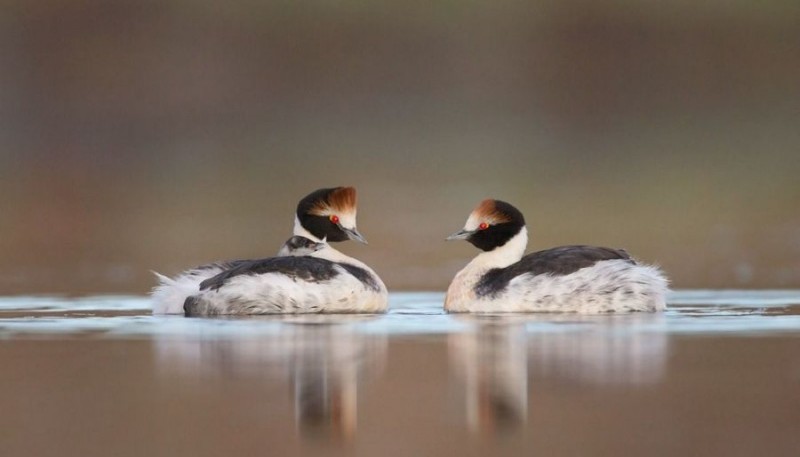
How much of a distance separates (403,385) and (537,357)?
1.12 metres

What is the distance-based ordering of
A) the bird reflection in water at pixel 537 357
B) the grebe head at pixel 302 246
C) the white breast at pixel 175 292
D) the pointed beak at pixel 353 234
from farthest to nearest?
1. the grebe head at pixel 302 246
2. the pointed beak at pixel 353 234
3. the white breast at pixel 175 292
4. the bird reflection in water at pixel 537 357

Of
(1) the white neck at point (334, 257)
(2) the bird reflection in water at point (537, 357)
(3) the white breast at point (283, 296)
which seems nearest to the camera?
(2) the bird reflection in water at point (537, 357)

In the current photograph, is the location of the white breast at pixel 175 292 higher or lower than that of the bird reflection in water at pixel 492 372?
higher

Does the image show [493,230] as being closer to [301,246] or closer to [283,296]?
[301,246]

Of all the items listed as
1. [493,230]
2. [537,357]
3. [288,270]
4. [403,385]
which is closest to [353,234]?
[493,230]

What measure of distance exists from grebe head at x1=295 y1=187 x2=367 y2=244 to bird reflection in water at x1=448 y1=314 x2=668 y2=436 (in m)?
1.48

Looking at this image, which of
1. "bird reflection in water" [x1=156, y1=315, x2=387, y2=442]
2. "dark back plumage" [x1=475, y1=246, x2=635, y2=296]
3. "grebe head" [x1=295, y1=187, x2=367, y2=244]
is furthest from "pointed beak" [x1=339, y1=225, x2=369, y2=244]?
"bird reflection in water" [x1=156, y1=315, x2=387, y2=442]

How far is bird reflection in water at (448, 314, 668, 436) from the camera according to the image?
8102mm

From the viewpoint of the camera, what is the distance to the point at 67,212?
2514 centimetres

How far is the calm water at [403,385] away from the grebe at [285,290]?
0.80 feet

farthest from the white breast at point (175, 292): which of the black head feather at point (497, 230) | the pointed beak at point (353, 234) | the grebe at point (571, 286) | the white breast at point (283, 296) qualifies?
the black head feather at point (497, 230)

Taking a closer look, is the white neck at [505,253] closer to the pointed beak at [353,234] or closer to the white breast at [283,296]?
the pointed beak at [353,234]

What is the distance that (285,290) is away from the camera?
12.1 meters

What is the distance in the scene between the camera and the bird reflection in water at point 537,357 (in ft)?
26.6
